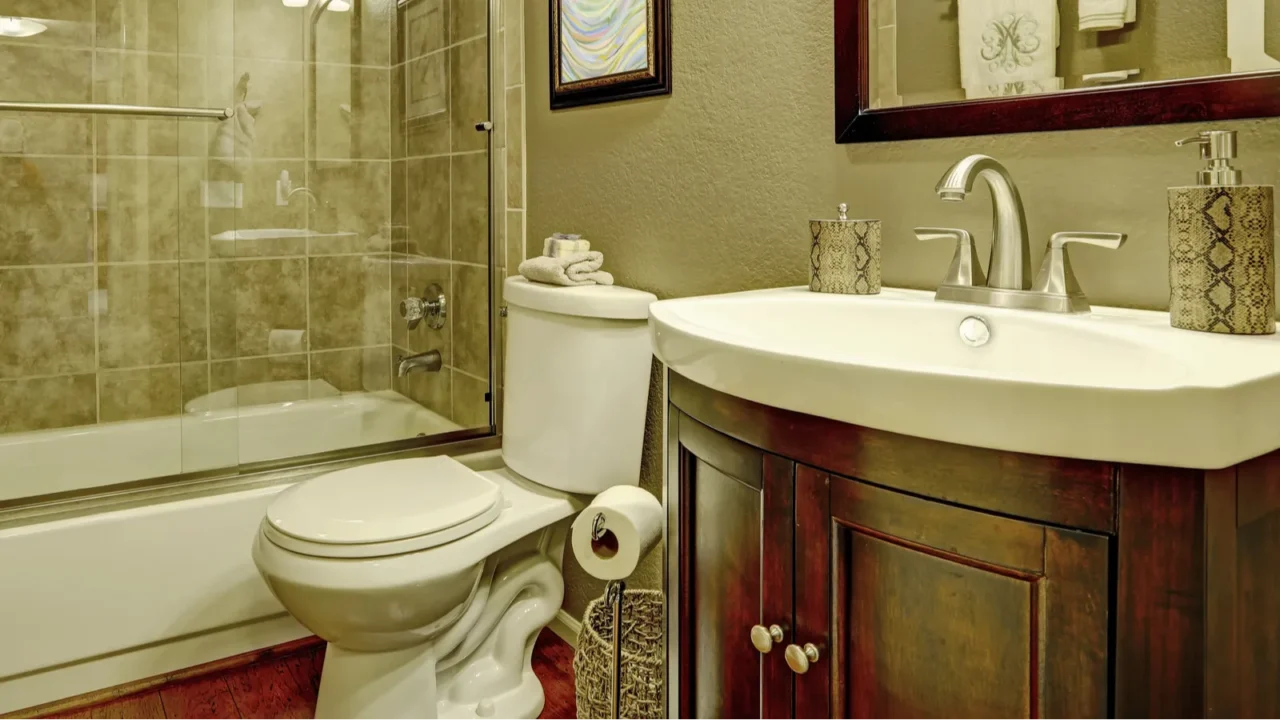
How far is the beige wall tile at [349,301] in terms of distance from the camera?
7.44 ft

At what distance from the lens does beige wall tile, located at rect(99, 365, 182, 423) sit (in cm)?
218

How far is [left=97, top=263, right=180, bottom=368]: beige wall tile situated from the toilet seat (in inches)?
32.7

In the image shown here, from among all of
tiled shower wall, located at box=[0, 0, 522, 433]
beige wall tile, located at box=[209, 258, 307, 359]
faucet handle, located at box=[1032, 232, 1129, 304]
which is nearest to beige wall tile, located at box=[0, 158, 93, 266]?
tiled shower wall, located at box=[0, 0, 522, 433]

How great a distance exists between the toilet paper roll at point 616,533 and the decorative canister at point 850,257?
20.3 inches

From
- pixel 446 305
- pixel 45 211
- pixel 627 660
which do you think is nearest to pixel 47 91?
pixel 45 211

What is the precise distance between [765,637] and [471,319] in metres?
1.60

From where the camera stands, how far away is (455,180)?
228 cm

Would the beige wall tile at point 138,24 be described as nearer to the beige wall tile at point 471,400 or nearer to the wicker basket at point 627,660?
the beige wall tile at point 471,400

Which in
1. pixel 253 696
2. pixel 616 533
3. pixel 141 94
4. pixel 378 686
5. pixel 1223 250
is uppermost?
pixel 141 94

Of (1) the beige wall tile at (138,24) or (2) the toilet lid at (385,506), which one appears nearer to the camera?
(2) the toilet lid at (385,506)

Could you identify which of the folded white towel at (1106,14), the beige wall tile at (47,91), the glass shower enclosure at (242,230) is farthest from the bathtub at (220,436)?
the folded white towel at (1106,14)

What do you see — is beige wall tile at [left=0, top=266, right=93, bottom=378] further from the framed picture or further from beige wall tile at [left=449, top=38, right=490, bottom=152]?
the framed picture

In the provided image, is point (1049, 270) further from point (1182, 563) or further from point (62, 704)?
point (62, 704)

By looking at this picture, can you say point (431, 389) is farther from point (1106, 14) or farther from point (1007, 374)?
point (1007, 374)
